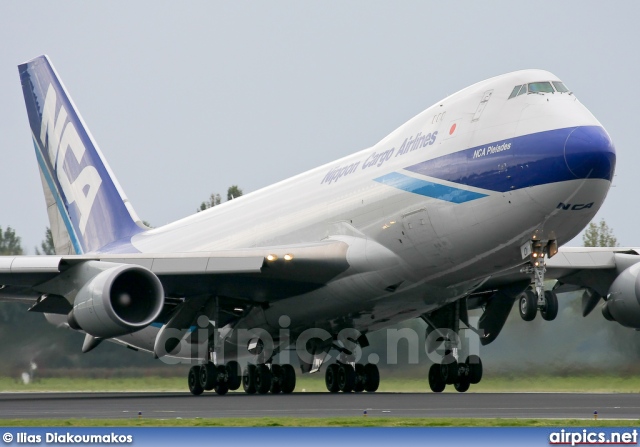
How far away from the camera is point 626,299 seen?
1019 inches

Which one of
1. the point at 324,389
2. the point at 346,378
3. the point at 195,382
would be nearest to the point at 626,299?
the point at 346,378

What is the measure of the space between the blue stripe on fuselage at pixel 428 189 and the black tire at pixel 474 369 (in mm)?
5151

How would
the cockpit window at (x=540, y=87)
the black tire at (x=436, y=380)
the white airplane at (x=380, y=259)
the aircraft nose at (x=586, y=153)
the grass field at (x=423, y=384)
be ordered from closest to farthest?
1. the aircraft nose at (x=586, y=153)
2. the white airplane at (x=380, y=259)
3. the cockpit window at (x=540, y=87)
4. the black tire at (x=436, y=380)
5. the grass field at (x=423, y=384)

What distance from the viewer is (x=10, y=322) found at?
31.9m

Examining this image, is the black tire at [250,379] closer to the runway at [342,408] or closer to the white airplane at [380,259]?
the white airplane at [380,259]

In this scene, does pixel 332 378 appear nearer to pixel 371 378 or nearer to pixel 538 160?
pixel 371 378

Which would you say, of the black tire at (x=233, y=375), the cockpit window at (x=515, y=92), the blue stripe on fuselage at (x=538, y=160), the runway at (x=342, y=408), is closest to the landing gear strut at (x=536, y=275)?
the blue stripe on fuselage at (x=538, y=160)

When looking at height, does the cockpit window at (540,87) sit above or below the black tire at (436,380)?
above

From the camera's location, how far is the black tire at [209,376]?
25984mm

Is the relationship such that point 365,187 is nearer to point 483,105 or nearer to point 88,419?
point 483,105

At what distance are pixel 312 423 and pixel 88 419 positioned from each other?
3375mm

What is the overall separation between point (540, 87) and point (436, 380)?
8128 millimetres

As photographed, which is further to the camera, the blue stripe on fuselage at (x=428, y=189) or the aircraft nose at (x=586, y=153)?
the blue stripe on fuselage at (x=428, y=189)

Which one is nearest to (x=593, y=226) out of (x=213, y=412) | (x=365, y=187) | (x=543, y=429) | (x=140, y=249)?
(x=140, y=249)
